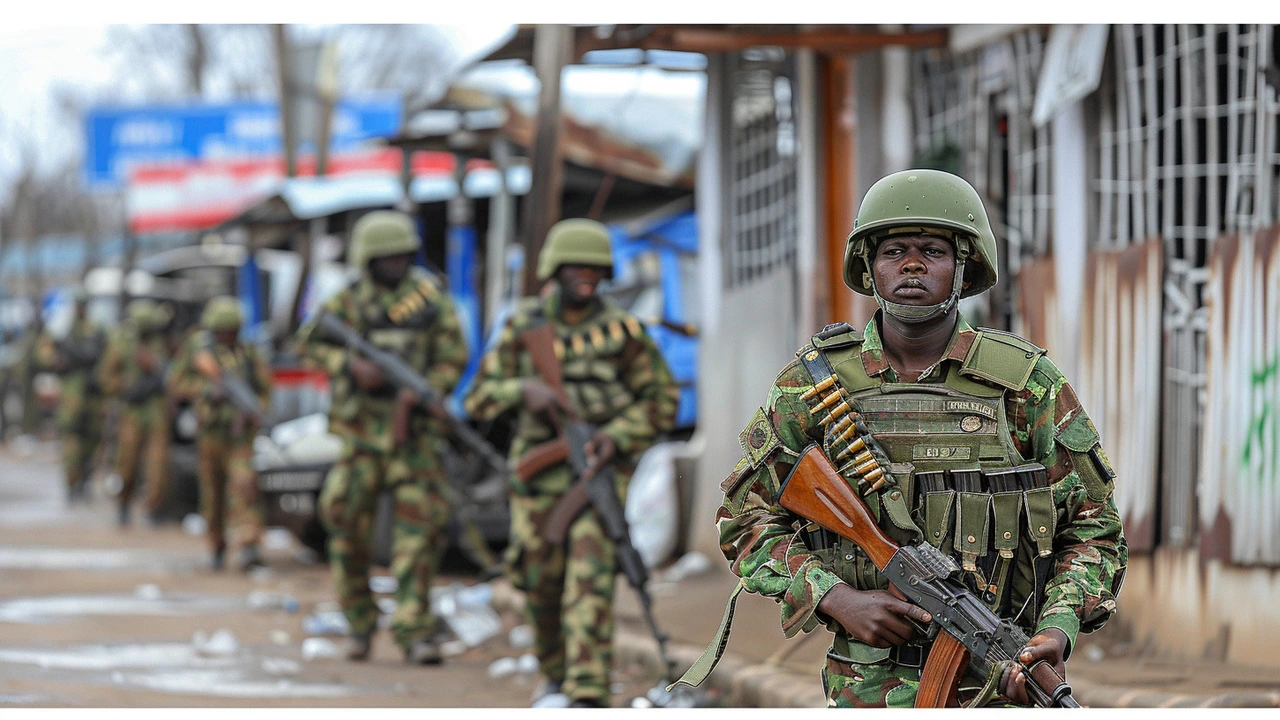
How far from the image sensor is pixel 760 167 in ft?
33.3

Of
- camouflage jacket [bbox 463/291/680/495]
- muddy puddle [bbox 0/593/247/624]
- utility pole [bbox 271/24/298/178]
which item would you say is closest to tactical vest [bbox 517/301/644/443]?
camouflage jacket [bbox 463/291/680/495]

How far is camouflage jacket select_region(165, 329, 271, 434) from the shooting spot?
12.4 metres

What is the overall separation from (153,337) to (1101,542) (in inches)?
563

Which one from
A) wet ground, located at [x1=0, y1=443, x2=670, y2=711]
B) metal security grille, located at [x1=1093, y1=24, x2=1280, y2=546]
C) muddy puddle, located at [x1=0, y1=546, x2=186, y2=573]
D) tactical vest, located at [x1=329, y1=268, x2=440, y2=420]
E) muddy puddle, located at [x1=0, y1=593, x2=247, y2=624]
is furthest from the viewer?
muddy puddle, located at [x1=0, y1=546, x2=186, y2=573]

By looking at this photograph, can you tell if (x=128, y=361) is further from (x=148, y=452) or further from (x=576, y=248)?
(x=576, y=248)

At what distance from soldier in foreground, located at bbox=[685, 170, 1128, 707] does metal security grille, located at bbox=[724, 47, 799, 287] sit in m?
6.10

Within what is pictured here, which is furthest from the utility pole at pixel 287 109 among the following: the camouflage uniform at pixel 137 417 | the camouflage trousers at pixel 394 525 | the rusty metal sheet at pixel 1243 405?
the rusty metal sheet at pixel 1243 405

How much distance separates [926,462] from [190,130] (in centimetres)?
2931

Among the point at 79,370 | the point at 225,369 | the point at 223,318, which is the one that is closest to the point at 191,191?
the point at 79,370

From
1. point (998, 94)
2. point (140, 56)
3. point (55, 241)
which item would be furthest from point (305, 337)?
point (55, 241)

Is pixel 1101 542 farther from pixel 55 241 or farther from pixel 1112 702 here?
pixel 55 241

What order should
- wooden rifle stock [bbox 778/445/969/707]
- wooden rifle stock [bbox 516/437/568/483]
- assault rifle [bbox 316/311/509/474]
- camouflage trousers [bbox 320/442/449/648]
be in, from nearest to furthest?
wooden rifle stock [bbox 778/445/969/707], wooden rifle stock [bbox 516/437/568/483], camouflage trousers [bbox 320/442/449/648], assault rifle [bbox 316/311/509/474]

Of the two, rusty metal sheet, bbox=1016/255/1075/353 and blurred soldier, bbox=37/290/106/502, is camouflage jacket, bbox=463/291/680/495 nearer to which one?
rusty metal sheet, bbox=1016/255/1075/353

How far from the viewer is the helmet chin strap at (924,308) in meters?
3.23
